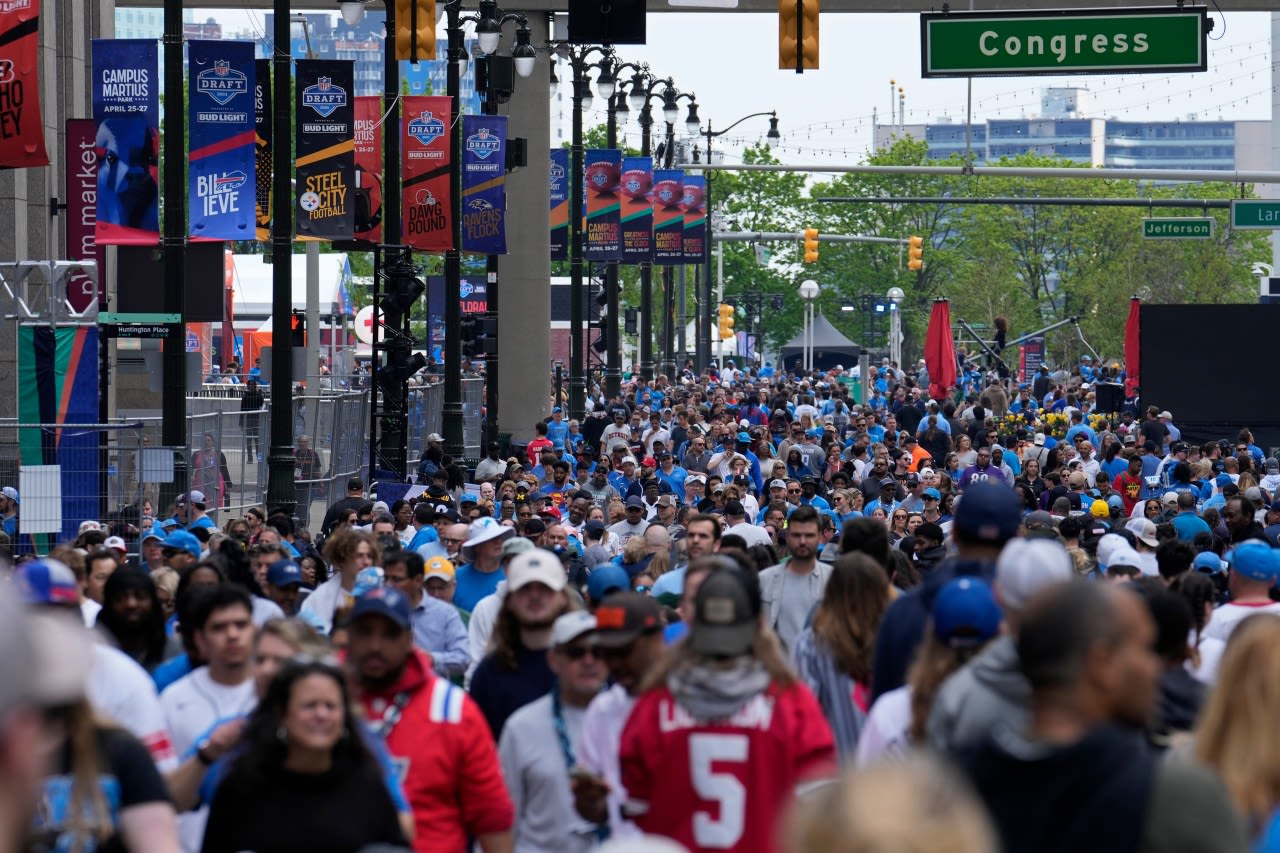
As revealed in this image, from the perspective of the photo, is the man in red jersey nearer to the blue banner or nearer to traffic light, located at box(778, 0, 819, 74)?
traffic light, located at box(778, 0, 819, 74)

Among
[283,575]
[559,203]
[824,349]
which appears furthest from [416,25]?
[824,349]

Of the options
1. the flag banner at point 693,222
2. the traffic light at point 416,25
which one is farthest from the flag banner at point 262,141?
the flag banner at point 693,222

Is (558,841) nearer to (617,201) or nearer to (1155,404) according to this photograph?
(1155,404)

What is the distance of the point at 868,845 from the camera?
277 cm

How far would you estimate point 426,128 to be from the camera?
93.8 ft

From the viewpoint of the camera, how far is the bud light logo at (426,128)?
28562 millimetres

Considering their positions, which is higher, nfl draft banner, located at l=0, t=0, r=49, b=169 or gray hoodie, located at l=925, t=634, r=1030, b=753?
nfl draft banner, located at l=0, t=0, r=49, b=169

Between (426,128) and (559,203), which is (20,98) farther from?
(559,203)

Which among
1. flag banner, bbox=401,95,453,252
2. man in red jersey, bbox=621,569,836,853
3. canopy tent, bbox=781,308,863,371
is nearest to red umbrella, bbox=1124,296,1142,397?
flag banner, bbox=401,95,453,252

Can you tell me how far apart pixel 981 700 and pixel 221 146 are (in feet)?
56.1

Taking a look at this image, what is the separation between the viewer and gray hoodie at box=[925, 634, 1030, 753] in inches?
187

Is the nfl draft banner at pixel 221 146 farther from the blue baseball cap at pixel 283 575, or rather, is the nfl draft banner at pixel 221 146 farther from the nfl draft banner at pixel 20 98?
the blue baseball cap at pixel 283 575

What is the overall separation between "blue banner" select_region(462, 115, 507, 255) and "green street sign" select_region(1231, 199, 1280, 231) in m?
12.0

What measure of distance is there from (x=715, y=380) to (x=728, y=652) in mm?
63492
